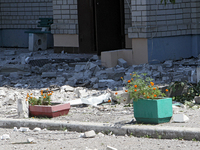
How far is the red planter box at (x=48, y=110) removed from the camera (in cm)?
608

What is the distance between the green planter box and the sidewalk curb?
0.60 feet

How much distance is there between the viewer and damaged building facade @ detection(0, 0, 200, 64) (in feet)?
36.2

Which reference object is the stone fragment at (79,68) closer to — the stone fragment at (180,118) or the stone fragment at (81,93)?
the stone fragment at (81,93)

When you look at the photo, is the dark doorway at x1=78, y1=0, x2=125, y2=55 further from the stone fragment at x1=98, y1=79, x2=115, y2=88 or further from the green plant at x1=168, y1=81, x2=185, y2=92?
the green plant at x1=168, y1=81, x2=185, y2=92

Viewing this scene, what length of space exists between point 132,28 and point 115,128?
621cm

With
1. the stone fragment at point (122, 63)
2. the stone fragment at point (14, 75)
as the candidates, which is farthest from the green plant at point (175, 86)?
the stone fragment at point (14, 75)

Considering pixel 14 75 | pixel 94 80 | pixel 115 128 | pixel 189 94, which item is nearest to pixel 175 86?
pixel 189 94

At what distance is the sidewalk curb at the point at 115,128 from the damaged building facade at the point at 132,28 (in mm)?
5660

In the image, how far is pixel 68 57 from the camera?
12.6 m

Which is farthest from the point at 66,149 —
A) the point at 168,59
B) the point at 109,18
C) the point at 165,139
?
the point at 109,18

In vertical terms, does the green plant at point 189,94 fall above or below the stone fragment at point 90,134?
→ above

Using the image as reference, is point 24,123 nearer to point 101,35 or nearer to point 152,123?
point 152,123

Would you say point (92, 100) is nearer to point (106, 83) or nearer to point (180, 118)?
point (106, 83)

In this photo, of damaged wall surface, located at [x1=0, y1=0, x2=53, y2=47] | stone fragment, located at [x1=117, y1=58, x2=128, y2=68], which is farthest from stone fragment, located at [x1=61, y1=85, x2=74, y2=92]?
damaged wall surface, located at [x1=0, y1=0, x2=53, y2=47]
